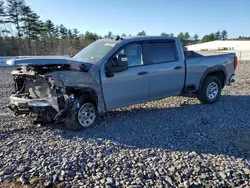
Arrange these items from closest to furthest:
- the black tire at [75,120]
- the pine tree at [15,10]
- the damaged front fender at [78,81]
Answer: the damaged front fender at [78,81] → the black tire at [75,120] → the pine tree at [15,10]

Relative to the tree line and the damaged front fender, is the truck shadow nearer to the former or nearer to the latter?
the damaged front fender

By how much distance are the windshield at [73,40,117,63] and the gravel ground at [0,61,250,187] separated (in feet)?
4.92

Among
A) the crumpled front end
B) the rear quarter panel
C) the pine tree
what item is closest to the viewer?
the crumpled front end

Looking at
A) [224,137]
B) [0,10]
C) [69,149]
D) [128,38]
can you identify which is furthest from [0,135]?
[0,10]

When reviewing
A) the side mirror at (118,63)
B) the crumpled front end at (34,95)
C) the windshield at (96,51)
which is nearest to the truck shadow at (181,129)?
the crumpled front end at (34,95)

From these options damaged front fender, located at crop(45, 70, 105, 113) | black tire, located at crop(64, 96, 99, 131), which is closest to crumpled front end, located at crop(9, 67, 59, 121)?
damaged front fender, located at crop(45, 70, 105, 113)

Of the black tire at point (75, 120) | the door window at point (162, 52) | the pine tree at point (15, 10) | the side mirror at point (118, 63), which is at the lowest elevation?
the black tire at point (75, 120)

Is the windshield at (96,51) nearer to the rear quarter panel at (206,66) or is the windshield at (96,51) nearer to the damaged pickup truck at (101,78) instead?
the damaged pickup truck at (101,78)

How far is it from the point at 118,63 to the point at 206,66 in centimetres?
319

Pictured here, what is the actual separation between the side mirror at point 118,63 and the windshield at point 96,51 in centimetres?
32

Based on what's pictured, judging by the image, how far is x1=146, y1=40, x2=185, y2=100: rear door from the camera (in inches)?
234

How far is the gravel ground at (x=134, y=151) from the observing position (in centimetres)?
323

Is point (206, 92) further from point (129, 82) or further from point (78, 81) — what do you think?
point (78, 81)

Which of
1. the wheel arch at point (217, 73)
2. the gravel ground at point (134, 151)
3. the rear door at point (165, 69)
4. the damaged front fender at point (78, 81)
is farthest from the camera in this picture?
the wheel arch at point (217, 73)
